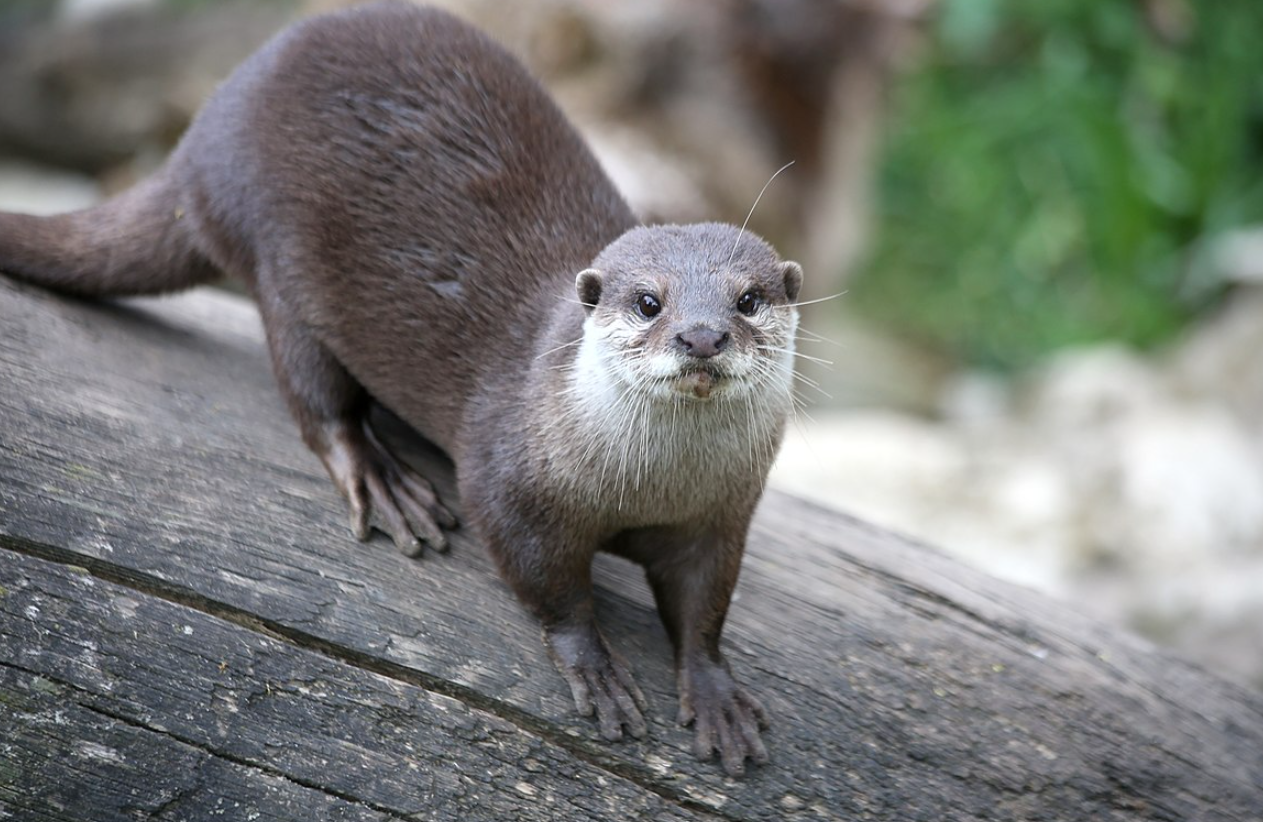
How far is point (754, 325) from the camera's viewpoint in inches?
84.8

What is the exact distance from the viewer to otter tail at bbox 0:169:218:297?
8.89 feet

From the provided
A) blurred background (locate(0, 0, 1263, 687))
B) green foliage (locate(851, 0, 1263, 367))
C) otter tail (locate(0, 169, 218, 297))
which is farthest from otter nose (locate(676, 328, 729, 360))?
green foliage (locate(851, 0, 1263, 367))

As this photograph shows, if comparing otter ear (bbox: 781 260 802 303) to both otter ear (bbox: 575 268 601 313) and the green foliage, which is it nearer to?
otter ear (bbox: 575 268 601 313)

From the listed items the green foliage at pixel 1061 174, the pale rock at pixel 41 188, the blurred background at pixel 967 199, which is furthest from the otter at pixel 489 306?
the green foliage at pixel 1061 174

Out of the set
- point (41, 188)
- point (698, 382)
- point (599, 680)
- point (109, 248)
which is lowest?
point (599, 680)

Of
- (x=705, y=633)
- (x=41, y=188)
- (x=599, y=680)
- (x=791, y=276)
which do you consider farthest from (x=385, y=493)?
(x=41, y=188)

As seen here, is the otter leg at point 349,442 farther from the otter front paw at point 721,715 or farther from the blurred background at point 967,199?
the blurred background at point 967,199

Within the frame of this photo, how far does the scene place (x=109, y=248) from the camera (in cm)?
273

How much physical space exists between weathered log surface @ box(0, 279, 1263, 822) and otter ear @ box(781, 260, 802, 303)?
69cm

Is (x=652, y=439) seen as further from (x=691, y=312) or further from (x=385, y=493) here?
(x=385, y=493)

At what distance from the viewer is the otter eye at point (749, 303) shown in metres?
2.18

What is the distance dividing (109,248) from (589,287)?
3.83 feet

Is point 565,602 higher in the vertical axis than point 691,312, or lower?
lower

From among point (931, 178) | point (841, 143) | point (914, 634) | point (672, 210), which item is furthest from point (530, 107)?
point (931, 178)
